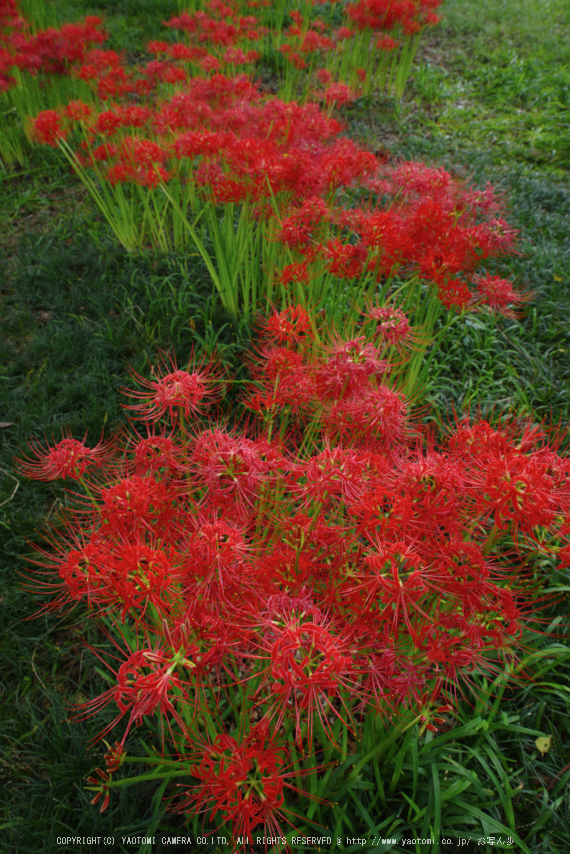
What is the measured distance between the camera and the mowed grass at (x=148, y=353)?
1.66 meters

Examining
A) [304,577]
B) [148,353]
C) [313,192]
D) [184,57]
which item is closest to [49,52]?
[184,57]

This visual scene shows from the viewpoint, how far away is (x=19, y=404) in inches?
119

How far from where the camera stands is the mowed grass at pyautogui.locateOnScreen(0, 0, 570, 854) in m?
1.66

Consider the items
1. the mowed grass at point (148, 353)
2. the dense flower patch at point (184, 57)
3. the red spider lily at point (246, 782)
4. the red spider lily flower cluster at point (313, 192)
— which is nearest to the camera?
the red spider lily at point (246, 782)

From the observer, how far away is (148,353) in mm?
3268

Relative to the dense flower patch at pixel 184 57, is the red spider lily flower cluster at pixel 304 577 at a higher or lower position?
lower

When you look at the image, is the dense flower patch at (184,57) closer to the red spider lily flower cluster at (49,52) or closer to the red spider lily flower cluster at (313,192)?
the red spider lily flower cluster at (49,52)

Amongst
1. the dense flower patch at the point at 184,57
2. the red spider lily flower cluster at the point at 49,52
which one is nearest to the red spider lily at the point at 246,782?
the dense flower patch at the point at 184,57

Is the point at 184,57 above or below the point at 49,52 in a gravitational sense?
below

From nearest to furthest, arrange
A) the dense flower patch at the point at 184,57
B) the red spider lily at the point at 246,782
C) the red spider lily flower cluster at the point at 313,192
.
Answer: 1. the red spider lily at the point at 246,782
2. the red spider lily flower cluster at the point at 313,192
3. the dense flower patch at the point at 184,57

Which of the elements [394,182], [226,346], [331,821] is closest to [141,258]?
[226,346]

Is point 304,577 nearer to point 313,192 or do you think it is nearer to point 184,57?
point 313,192

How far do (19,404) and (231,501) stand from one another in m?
2.29

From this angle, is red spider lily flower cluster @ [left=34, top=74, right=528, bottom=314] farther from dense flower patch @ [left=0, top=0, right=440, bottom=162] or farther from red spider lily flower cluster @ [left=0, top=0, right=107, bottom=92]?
red spider lily flower cluster @ [left=0, top=0, right=107, bottom=92]
